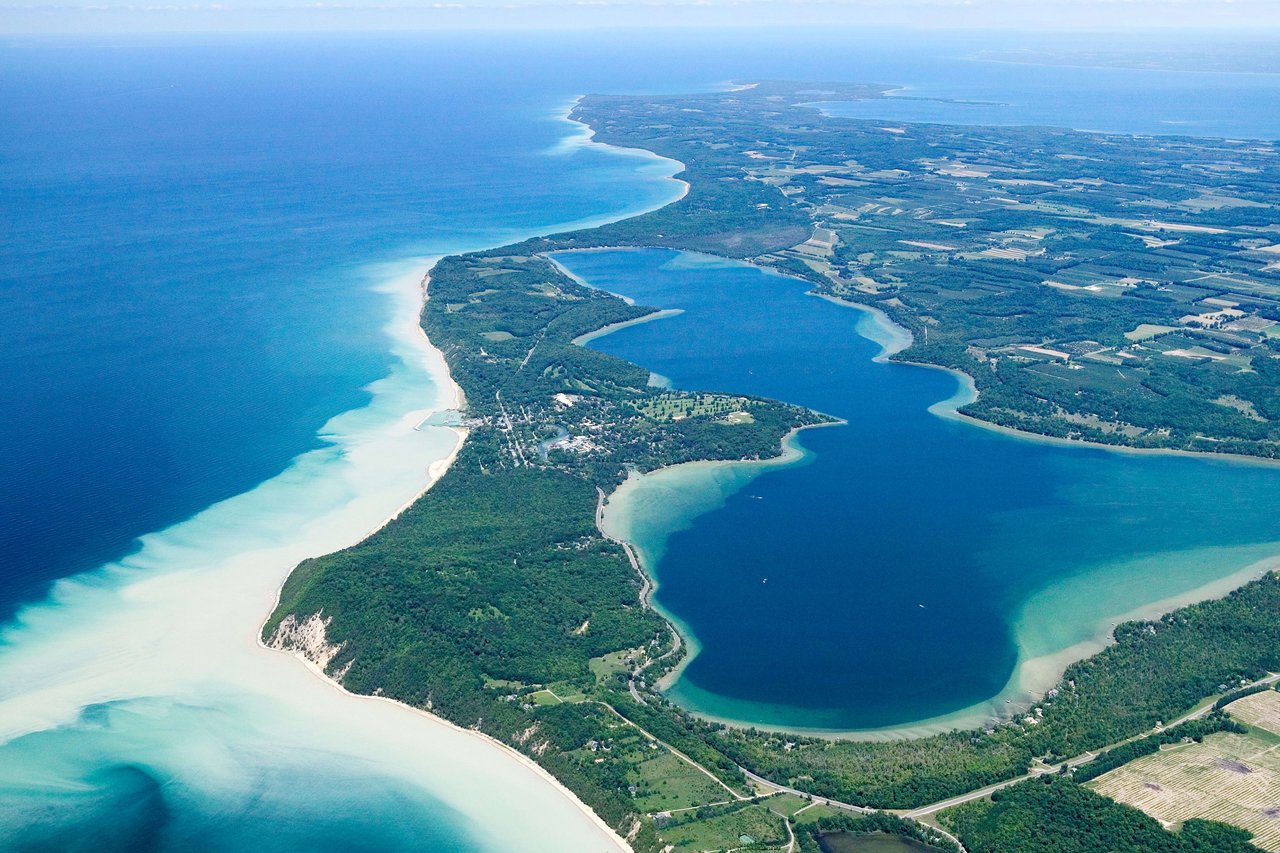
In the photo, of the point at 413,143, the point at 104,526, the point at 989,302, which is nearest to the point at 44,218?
the point at 413,143

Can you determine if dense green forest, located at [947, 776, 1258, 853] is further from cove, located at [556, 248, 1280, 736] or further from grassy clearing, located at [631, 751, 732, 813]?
grassy clearing, located at [631, 751, 732, 813]

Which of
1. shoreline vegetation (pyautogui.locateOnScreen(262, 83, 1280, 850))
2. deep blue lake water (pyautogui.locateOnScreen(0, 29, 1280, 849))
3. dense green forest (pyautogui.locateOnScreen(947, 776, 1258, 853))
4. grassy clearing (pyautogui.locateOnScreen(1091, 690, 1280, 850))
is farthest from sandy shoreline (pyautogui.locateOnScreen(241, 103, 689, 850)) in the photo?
grassy clearing (pyautogui.locateOnScreen(1091, 690, 1280, 850))

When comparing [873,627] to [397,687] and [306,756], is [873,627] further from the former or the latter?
[306,756]

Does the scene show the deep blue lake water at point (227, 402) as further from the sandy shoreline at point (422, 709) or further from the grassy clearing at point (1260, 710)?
the grassy clearing at point (1260, 710)

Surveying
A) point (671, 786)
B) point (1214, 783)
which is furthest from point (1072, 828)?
point (671, 786)

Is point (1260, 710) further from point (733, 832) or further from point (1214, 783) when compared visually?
point (733, 832)
